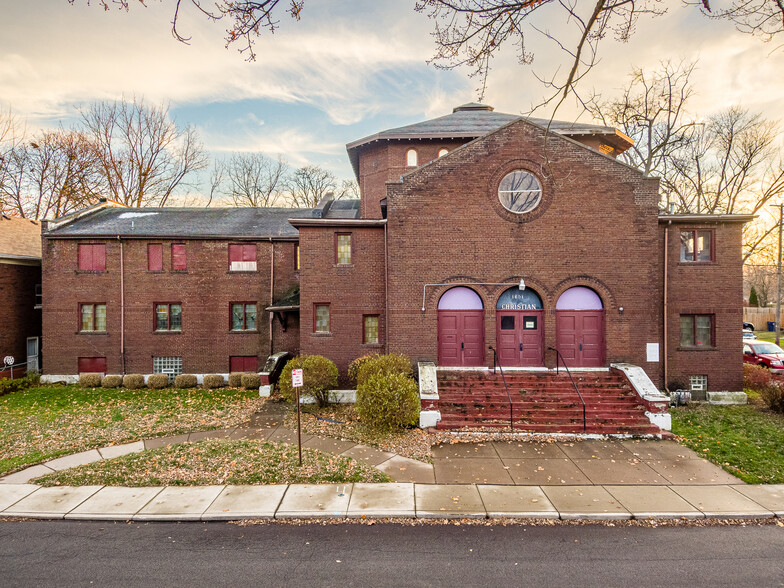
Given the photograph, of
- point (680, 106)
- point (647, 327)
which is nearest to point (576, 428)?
point (647, 327)

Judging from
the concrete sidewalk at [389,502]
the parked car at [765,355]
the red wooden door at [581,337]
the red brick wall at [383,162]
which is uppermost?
the red brick wall at [383,162]

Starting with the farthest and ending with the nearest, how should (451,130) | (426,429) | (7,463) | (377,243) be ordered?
1. (451,130)
2. (377,243)
3. (426,429)
4. (7,463)

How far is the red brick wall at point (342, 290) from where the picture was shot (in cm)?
1584

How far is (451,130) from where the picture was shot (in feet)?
72.2

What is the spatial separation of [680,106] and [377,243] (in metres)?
28.8

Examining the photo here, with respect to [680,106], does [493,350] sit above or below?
below

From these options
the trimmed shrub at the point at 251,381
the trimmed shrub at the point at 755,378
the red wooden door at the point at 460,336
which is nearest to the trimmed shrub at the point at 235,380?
the trimmed shrub at the point at 251,381

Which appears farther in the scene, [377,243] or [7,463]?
[377,243]

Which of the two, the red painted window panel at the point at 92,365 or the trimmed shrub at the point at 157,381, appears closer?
the trimmed shrub at the point at 157,381

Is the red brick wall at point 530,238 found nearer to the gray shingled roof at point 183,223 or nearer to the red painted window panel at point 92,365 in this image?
the gray shingled roof at point 183,223

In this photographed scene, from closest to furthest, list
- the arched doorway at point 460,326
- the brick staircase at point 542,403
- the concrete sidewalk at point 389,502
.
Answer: the concrete sidewalk at point 389,502, the brick staircase at point 542,403, the arched doorway at point 460,326

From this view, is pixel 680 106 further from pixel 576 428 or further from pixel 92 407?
pixel 92 407

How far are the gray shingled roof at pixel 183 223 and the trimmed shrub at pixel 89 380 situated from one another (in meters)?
6.71

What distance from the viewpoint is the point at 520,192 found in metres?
14.6
